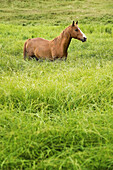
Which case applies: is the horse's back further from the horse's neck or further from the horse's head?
the horse's head

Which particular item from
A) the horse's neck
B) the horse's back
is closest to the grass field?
the horse's neck

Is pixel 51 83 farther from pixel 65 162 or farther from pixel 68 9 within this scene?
pixel 68 9

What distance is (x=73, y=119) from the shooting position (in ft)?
7.41

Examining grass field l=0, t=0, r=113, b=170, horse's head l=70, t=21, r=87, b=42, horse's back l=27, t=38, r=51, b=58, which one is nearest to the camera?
grass field l=0, t=0, r=113, b=170

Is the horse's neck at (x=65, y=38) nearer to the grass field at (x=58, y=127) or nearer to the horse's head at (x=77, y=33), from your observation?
the horse's head at (x=77, y=33)

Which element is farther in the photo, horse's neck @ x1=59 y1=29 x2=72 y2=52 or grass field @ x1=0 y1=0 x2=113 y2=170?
horse's neck @ x1=59 y1=29 x2=72 y2=52

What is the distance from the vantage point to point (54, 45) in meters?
5.84

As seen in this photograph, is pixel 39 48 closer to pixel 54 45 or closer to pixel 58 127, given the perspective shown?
pixel 54 45

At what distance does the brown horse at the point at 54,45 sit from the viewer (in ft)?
18.3

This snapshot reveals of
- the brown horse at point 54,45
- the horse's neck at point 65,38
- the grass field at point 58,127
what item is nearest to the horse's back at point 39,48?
the brown horse at point 54,45

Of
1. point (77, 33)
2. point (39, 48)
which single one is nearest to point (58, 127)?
point (77, 33)

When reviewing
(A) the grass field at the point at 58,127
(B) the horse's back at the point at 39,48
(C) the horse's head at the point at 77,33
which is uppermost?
(C) the horse's head at the point at 77,33

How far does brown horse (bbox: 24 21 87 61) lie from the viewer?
18.3 feet

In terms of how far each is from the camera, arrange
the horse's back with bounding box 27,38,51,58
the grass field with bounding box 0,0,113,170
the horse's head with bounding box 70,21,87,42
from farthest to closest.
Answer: the horse's back with bounding box 27,38,51,58
the horse's head with bounding box 70,21,87,42
the grass field with bounding box 0,0,113,170
